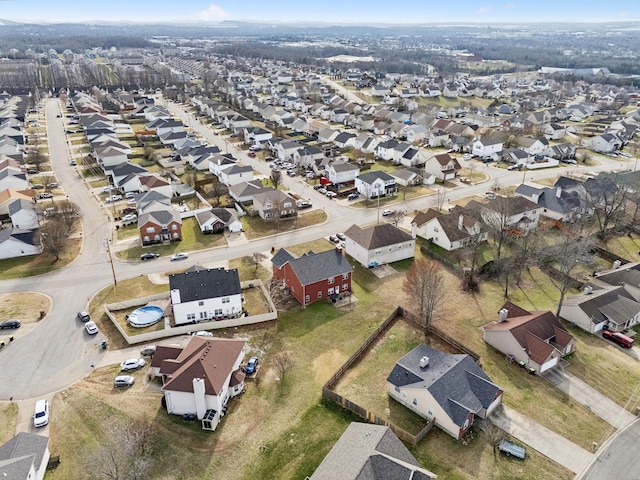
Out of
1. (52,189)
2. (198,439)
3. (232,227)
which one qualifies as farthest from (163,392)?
(52,189)

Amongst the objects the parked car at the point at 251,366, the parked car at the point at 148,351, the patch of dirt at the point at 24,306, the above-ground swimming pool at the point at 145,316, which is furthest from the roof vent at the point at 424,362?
the patch of dirt at the point at 24,306

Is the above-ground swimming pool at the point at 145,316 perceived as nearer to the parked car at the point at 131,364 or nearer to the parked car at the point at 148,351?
the parked car at the point at 148,351

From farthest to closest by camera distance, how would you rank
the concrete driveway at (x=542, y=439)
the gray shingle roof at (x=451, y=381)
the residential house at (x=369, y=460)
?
the gray shingle roof at (x=451, y=381)
the concrete driveway at (x=542, y=439)
the residential house at (x=369, y=460)

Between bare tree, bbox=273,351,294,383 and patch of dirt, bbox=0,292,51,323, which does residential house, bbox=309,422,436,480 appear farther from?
patch of dirt, bbox=0,292,51,323

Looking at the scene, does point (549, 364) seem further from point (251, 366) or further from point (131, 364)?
point (131, 364)

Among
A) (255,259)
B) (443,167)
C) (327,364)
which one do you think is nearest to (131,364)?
(327,364)

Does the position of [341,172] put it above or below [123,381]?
below

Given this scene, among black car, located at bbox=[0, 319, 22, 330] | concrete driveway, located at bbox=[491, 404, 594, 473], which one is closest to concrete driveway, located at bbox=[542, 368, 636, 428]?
concrete driveway, located at bbox=[491, 404, 594, 473]
